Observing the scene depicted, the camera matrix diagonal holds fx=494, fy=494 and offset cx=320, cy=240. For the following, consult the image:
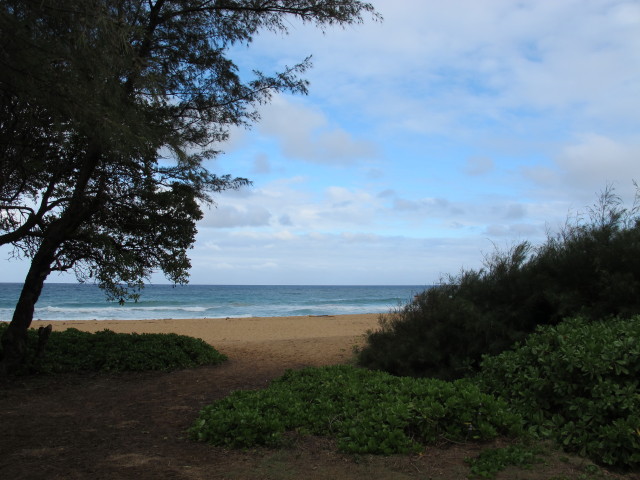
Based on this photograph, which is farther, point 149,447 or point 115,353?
point 115,353

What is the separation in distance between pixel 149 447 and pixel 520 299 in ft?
16.7

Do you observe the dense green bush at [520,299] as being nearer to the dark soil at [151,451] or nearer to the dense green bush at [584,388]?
the dense green bush at [584,388]

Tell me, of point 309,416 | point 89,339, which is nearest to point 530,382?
point 309,416

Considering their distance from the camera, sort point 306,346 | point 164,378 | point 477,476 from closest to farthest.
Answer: point 477,476 < point 164,378 < point 306,346

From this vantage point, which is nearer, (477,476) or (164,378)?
(477,476)

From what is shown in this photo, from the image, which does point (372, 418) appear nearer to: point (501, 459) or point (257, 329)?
point (501, 459)

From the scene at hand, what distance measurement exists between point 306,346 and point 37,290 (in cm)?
592

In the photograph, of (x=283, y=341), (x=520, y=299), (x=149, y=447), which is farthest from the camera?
(x=283, y=341)

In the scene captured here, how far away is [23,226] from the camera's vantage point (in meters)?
7.77

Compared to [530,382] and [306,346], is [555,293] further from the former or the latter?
[306,346]

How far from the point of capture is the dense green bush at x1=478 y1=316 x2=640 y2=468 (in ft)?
13.3

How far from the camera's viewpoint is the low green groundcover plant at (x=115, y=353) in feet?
28.9

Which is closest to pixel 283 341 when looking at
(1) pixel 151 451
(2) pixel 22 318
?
Result: (2) pixel 22 318

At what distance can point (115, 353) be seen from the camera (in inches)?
365
